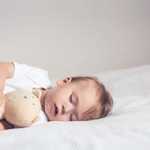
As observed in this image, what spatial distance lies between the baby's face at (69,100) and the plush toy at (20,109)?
0.07 metres

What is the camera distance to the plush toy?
949 millimetres

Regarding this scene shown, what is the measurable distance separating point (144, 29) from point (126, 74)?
0.38 metres

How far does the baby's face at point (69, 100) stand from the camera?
104 cm

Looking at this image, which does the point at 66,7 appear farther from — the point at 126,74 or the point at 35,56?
the point at 126,74

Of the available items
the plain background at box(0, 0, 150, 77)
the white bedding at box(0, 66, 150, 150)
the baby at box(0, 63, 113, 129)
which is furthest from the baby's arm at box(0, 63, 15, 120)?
the plain background at box(0, 0, 150, 77)

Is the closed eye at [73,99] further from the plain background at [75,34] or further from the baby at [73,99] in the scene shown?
the plain background at [75,34]

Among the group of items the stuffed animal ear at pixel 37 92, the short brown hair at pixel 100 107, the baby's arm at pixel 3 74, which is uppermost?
the baby's arm at pixel 3 74

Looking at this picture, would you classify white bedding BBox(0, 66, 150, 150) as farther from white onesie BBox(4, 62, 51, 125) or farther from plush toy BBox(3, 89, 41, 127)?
white onesie BBox(4, 62, 51, 125)

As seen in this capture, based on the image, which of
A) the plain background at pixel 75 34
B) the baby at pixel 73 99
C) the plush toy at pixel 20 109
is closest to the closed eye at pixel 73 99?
the baby at pixel 73 99

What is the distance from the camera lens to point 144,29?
1.74m

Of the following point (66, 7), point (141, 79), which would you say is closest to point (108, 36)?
point (66, 7)

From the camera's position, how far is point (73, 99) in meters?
1.07

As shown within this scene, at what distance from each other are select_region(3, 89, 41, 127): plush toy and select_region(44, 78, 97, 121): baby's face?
0.23ft

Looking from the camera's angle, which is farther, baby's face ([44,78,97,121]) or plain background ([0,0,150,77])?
plain background ([0,0,150,77])
